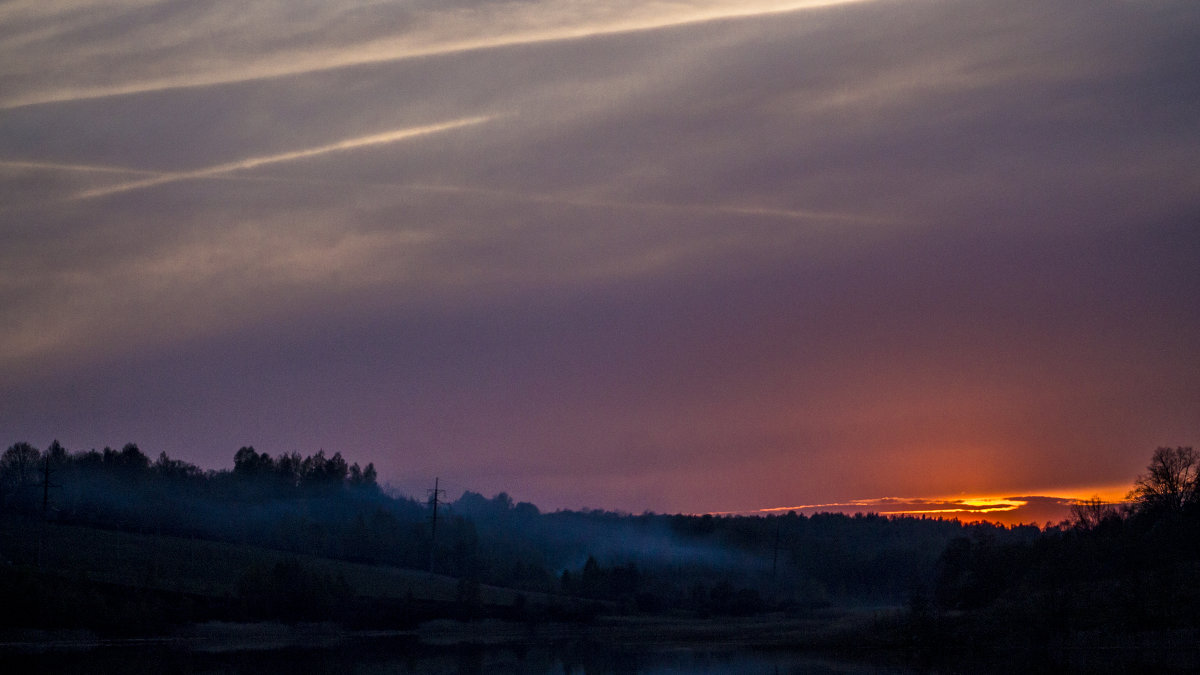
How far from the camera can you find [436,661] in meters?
75.7

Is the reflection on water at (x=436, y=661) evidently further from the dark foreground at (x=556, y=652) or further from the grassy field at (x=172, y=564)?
the grassy field at (x=172, y=564)

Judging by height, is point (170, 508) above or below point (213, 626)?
above

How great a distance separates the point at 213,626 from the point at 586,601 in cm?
4042

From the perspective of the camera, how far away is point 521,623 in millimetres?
113875

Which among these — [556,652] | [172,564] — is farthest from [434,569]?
[556,652]

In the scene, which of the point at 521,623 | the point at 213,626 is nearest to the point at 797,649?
the point at 521,623

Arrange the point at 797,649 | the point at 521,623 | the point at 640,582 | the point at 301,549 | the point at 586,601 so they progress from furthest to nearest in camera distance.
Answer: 1. the point at 301,549
2. the point at 640,582
3. the point at 586,601
4. the point at 521,623
5. the point at 797,649

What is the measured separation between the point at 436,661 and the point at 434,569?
256 feet

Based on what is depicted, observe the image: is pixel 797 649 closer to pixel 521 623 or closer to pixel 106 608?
pixel 521 623

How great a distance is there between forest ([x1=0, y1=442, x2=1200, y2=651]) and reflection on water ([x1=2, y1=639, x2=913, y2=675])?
45.6ft

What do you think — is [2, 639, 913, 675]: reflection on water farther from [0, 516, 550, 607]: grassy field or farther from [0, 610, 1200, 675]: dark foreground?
[0, 516, 550, 607]: grassy field

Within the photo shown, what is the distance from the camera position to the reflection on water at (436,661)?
65.1 m

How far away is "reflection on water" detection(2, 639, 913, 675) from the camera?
213 ft

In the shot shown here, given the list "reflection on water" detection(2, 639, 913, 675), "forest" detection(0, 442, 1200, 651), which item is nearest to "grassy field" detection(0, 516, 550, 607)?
"forest" detection(0, 442, 1200, 651)
